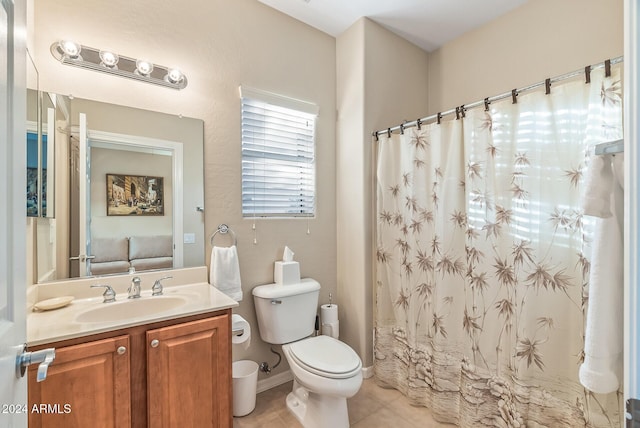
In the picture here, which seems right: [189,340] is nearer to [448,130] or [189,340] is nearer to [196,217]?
[196,217]

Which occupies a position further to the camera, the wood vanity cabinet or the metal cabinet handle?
the wood vanity cabinet

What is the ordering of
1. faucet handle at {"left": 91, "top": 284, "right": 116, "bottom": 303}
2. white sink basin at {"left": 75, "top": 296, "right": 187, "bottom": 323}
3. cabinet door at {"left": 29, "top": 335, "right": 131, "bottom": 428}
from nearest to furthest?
cabinet door at {"left": 29, "top": 335, "right": 131, "bottom": 428} → white sink basin at {"left": 75, "top": 296, "right": 187, "bottom": 323} → faucet handle at {"left": 91, "top": 284, "right": 116, "bottom": 303}

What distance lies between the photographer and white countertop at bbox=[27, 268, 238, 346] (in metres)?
1.12

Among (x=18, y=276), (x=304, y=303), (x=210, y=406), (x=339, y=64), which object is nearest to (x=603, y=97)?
(x=339, y=64)

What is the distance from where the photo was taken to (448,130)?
5.98 feet

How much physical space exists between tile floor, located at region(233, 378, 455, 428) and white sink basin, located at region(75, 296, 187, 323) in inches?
33.7

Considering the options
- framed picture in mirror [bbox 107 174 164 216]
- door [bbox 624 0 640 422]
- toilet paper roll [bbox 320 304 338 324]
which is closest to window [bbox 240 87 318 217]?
framed picture in mirror [bbox 107 174 164 216]

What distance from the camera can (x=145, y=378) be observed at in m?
1.26

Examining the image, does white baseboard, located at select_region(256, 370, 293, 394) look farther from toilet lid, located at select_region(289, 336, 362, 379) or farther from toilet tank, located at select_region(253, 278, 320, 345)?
toilet lid, located at select_region(289, 336, 362, 379)

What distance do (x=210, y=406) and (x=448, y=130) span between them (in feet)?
6.60

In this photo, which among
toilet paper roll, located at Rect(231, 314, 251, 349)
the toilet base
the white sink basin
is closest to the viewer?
the white sink basin

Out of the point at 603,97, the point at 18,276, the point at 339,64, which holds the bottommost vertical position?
the point at 18,276

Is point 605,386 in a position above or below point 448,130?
below

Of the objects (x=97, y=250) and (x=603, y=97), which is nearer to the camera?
(x=603, y=97)
